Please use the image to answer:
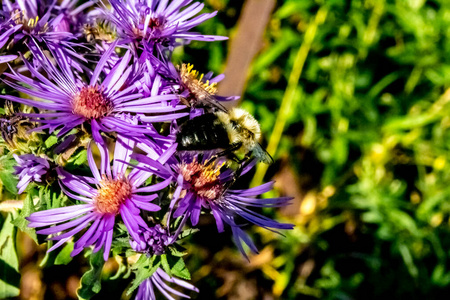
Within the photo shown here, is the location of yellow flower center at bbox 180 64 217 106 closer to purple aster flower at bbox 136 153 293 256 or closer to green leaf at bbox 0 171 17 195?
purple aster flower at bbox 136 153 293 256

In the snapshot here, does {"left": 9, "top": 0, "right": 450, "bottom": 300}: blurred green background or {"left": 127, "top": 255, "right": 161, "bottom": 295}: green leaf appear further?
{"left": 9, "top": 0, "right": 450, "bottom": 300}: blurred green background

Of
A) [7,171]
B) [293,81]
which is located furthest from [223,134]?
[293,81]

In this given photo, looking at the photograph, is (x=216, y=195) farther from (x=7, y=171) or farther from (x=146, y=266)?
(x=7, y=171)

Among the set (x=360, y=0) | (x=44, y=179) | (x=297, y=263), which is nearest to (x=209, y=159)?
(x=44, y=179)

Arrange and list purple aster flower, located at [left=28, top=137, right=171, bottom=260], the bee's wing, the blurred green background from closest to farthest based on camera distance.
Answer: purple aster flower, located at [left=28, top=137, right=171, bottom=260] < the bee's wing < the blurred green background

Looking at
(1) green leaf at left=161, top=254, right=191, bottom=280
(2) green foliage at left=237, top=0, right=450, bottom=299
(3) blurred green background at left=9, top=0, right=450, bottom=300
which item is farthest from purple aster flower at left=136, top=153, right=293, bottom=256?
(2) green foliage at left=237, top=0, right=450, bottom=299
